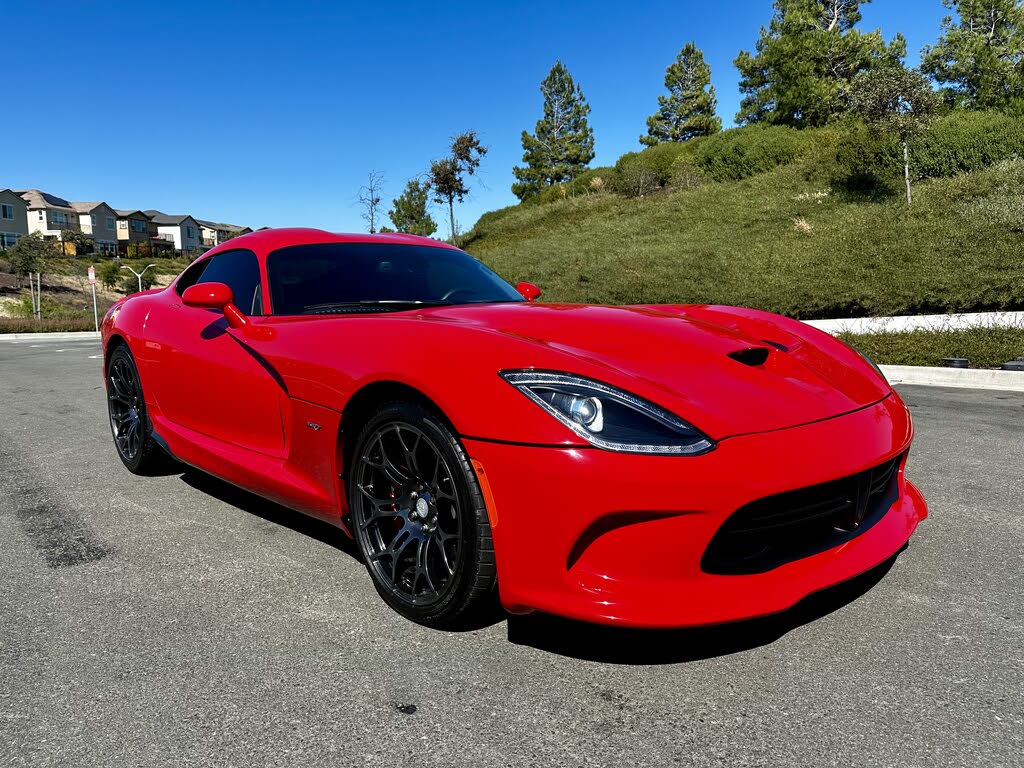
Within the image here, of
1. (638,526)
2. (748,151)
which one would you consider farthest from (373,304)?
(748,151)

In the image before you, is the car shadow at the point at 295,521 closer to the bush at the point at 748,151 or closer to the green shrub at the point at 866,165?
the green shrub at the point at 866,165

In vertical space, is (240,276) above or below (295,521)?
above

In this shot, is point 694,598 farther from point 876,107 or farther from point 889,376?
point 876,107

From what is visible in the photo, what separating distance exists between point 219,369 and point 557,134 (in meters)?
52.1

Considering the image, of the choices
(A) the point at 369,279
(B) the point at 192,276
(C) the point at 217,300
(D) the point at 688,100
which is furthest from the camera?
(D) the point at 688,100

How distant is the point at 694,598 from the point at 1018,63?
44465 millimetres

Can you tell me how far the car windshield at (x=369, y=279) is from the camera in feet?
10.4

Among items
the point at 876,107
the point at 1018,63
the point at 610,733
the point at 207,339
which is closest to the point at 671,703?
the point at 610,733

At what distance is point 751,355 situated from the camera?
2.41 metres

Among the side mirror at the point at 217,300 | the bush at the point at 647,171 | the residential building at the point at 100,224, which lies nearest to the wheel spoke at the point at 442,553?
the side mirror at the point at 217,300

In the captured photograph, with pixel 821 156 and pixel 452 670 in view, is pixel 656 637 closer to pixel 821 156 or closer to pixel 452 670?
pixel 452 670

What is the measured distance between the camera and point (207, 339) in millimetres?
3301

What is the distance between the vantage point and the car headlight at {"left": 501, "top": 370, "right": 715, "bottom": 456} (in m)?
1.89

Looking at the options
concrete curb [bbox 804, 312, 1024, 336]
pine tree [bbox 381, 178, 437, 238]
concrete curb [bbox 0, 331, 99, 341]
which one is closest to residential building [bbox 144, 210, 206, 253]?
pine tree [bbox 381, 178, 437, 238]
